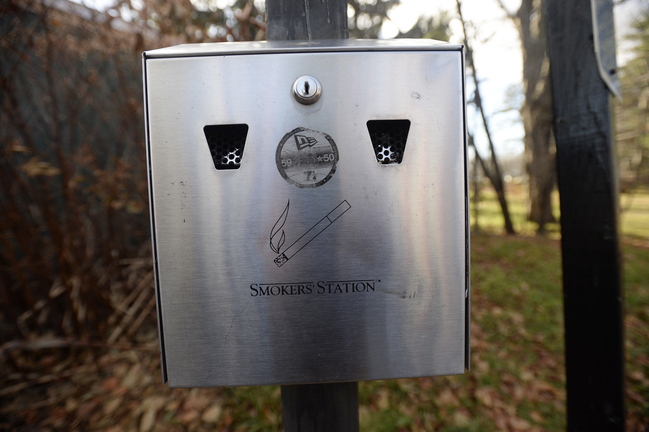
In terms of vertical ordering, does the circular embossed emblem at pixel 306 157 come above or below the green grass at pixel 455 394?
above

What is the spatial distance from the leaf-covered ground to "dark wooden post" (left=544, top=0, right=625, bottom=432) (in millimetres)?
985

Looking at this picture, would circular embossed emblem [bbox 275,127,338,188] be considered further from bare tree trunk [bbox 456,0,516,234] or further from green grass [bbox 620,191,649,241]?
green grass [bbox 620,191,649,241]

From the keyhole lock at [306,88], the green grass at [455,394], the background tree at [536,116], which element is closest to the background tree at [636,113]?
the background tree at [536,116]

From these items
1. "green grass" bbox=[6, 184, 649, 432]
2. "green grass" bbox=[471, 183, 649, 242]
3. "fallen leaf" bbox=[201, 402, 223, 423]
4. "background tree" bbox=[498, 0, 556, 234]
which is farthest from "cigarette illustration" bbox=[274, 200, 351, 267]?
"green grass" bbox=[471, 183, 649, 242]

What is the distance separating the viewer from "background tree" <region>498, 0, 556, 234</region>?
492cm

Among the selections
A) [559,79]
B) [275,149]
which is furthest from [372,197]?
[559,79]

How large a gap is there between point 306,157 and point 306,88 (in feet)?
0.56

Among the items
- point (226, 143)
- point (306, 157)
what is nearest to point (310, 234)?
point (306, 157)

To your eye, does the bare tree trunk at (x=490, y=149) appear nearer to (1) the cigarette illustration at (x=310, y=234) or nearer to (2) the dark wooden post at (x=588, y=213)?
(2) the dark wooden post at (x=588, y=213)

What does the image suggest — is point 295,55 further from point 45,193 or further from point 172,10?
point 45,193

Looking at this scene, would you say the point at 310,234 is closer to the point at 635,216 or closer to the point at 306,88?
the point at 306,88

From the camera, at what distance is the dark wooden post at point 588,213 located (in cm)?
110

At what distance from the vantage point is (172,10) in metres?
2.37

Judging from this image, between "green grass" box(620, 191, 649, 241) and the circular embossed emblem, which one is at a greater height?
the circular embossed emblem
